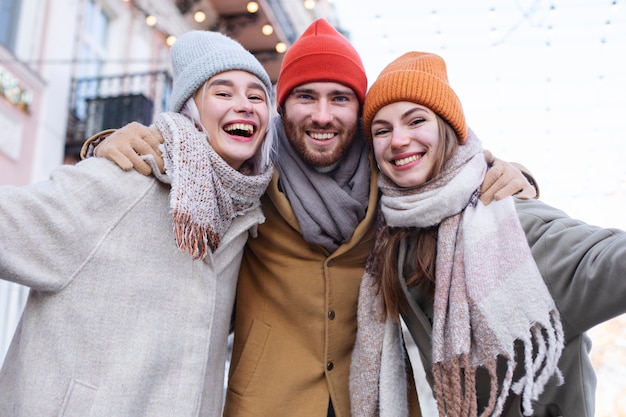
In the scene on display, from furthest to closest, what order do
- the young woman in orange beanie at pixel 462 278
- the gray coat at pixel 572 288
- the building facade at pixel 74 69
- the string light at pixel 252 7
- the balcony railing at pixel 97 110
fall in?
the string light at pixel 252 7
the balcony railing at pixel 97 110
the building facade at pixel 74 69
the young woman in orange beanie at pixel 462 278
the gray coat at pixel 572 288

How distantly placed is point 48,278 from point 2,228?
0.21 meters

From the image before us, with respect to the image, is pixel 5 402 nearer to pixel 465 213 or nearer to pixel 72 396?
pixel 72 396

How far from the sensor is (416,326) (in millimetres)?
2223

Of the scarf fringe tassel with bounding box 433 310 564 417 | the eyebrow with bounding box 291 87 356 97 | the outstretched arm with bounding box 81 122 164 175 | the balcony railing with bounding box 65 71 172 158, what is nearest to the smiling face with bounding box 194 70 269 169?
the outstretched arm with bounding box 81 122 164 175

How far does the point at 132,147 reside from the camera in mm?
1932

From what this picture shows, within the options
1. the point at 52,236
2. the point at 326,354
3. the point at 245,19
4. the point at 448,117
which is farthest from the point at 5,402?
the point at 245,19

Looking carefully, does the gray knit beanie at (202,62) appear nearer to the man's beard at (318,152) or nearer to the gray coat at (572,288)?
the man's beard at (318,152)

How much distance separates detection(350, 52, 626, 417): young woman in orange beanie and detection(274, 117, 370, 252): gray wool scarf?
13 cm

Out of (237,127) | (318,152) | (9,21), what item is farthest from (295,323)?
(9,21)

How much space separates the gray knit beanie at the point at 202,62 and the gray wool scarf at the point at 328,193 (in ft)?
1.19

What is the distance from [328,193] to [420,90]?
0.54 metres

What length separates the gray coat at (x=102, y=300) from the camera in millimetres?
1609

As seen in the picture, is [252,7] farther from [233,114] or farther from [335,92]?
[233,114]

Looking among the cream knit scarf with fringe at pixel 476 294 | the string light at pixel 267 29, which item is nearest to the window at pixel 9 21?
the string light at pixel 267 29
